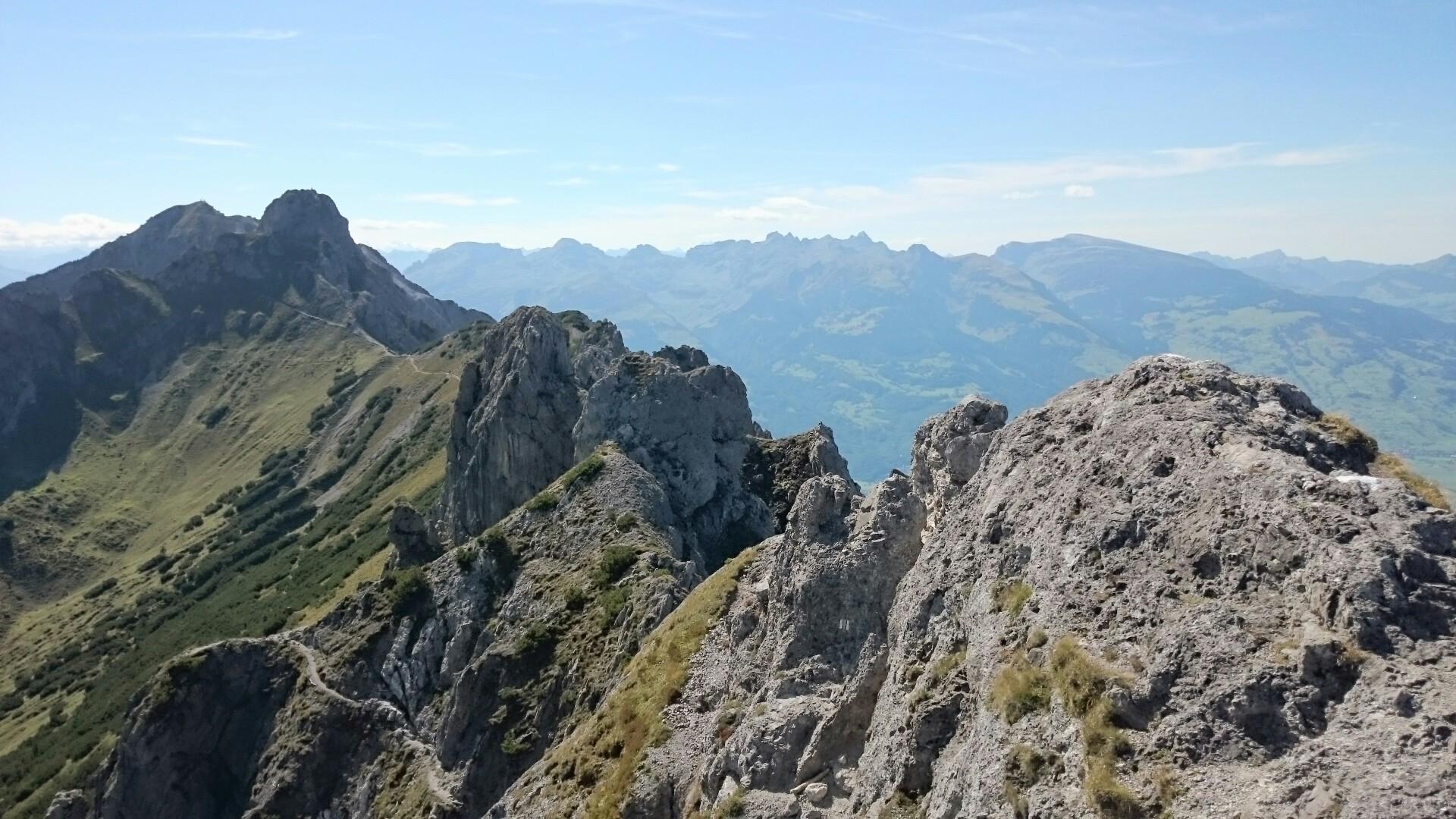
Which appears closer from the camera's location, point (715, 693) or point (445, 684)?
point (715, 693)

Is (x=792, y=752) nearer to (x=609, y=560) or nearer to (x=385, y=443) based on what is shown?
(x=609, y=560)

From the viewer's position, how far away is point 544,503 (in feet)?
253

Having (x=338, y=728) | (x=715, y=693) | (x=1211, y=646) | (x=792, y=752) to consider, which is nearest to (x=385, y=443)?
(x=338, y=728)

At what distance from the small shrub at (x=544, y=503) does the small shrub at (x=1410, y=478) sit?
62552 millimetres

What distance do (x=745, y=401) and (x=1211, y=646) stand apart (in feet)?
268

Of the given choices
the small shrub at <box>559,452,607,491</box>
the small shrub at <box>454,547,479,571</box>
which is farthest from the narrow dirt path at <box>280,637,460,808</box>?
the small shrub at <box>559,452,607,491</box>

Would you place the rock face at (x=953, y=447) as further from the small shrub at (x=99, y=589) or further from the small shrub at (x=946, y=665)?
the small shrub at (x=99, y=589)

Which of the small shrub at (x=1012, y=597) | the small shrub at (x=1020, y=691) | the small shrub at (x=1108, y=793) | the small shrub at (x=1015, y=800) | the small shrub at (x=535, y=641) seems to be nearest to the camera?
the small shrub at (x=1108, y=793)

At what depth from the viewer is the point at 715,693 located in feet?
137

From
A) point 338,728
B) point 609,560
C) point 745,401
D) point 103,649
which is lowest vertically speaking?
point 103,649

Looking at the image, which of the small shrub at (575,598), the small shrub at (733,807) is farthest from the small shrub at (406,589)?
Answer: the small shrub at (733,807)

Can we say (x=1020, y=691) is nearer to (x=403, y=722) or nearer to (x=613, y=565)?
(x=613, y=565)

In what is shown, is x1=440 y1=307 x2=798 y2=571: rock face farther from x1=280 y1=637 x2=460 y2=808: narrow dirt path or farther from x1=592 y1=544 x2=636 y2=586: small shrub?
x1=280 y1=637 x2=460 y2=808: narrow dirt path

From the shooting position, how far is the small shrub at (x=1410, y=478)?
776 inches
